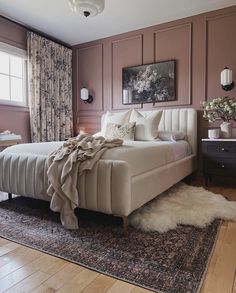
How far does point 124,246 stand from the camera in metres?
1.61

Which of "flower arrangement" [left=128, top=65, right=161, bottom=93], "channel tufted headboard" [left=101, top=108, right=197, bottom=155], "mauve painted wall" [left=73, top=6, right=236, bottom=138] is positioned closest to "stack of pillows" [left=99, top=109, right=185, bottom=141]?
"channel tufted headboard" [left=101, top=108, right=197, bottom=155]

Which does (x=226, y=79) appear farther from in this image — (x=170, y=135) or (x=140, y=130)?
(x=140, y=130)

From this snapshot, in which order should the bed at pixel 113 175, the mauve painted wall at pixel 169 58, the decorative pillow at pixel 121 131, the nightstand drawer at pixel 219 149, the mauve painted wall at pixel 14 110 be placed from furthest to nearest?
the mauve painted wall at pixel 14 110, the mauve painted wall at pixel 169 58, the decorative pillow at pixel 121 131, the nightstand drawer at pixel 219 149, the bed at pixel 113 175

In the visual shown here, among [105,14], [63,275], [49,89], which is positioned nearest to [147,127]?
[105,14]

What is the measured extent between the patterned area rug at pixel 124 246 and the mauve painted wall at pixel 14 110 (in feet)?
6.66

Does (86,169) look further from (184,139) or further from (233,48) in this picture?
(233,48)

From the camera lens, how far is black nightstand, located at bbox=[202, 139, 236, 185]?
306cm

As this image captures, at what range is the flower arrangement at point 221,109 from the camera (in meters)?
3.22

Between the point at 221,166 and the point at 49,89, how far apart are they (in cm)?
320

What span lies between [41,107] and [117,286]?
141 inches

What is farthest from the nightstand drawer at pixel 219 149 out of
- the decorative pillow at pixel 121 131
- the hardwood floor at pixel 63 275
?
the hardwood floor at pixel 63 275

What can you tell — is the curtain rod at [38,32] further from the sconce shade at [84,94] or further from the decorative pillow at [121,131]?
the decorative pillow at [121,131]

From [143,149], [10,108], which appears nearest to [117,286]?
[143,149]

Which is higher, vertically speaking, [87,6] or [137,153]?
[87,6]
